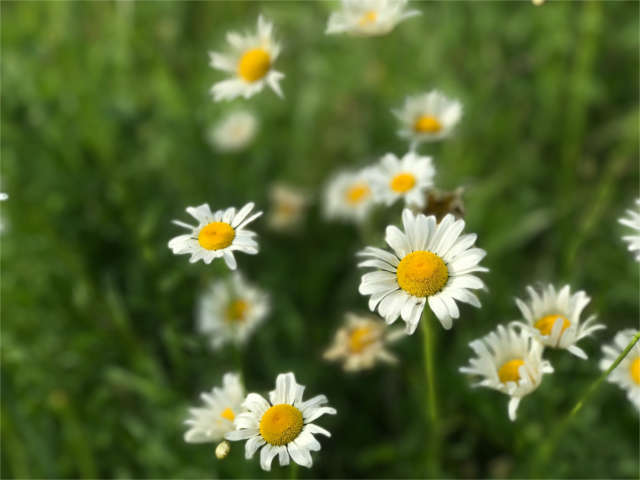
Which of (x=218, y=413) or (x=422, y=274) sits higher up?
(x=422, y=274)

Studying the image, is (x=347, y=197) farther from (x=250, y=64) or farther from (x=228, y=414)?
(x=228, y=414)

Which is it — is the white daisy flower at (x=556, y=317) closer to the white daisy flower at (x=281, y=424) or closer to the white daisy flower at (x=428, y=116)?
the white daisy flower at (x=281, y=424)

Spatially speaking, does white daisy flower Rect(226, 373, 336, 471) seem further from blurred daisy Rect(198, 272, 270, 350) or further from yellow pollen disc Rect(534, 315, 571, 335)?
blurred daisy Rect(198, 272, 270, 350)

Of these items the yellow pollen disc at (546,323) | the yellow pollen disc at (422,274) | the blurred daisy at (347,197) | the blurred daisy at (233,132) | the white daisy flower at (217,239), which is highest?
the blurred daisy at (233,132)

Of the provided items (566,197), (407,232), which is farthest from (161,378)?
(566,197)

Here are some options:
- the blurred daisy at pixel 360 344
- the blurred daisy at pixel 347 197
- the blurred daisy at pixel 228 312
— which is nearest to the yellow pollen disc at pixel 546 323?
the blurred daisy at pixel 360 344

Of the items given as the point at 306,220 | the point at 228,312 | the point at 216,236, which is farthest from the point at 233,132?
the point at 216,236

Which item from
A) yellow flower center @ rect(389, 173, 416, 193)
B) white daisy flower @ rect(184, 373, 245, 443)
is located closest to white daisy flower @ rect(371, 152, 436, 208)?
yellow flower center @ rect(389, 173, 416, 193)

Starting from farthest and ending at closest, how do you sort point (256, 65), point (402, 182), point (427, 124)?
point (427, 124), point (256, 65), point (402, 182)
